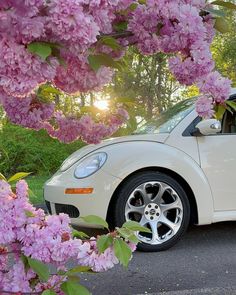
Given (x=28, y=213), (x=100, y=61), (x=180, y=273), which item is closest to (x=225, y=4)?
(x=100, y=61)

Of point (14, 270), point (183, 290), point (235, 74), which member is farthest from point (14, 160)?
point (14, 270)

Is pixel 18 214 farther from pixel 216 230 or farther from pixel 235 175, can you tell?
pixel 216 230

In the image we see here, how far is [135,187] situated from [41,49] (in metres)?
3.62

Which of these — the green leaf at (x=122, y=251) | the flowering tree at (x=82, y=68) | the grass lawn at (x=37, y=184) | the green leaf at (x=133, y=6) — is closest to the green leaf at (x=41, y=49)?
the flowering tree at (x=82, y=68)

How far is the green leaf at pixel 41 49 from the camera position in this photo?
1161mm

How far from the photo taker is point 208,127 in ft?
15.9

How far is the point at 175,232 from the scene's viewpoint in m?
4.79

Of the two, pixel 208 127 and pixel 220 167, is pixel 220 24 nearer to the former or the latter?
pixel 208 127

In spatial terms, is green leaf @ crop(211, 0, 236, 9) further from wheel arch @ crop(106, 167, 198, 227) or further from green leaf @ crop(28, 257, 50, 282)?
wheel arch @ crop(106, 167, 198, 227)

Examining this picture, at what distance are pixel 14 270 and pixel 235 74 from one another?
12.7 meters

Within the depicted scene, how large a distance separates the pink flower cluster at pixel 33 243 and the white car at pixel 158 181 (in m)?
3.20

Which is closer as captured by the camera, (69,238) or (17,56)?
(17,56)

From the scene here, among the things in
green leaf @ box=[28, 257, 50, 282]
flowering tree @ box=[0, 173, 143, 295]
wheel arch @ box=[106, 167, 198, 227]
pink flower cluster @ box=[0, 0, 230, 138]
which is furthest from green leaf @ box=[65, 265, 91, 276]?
wheel arch @ box=[106, 167, 198, 227]

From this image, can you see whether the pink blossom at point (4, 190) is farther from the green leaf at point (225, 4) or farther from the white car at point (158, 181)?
the white car at point (158, 181)
